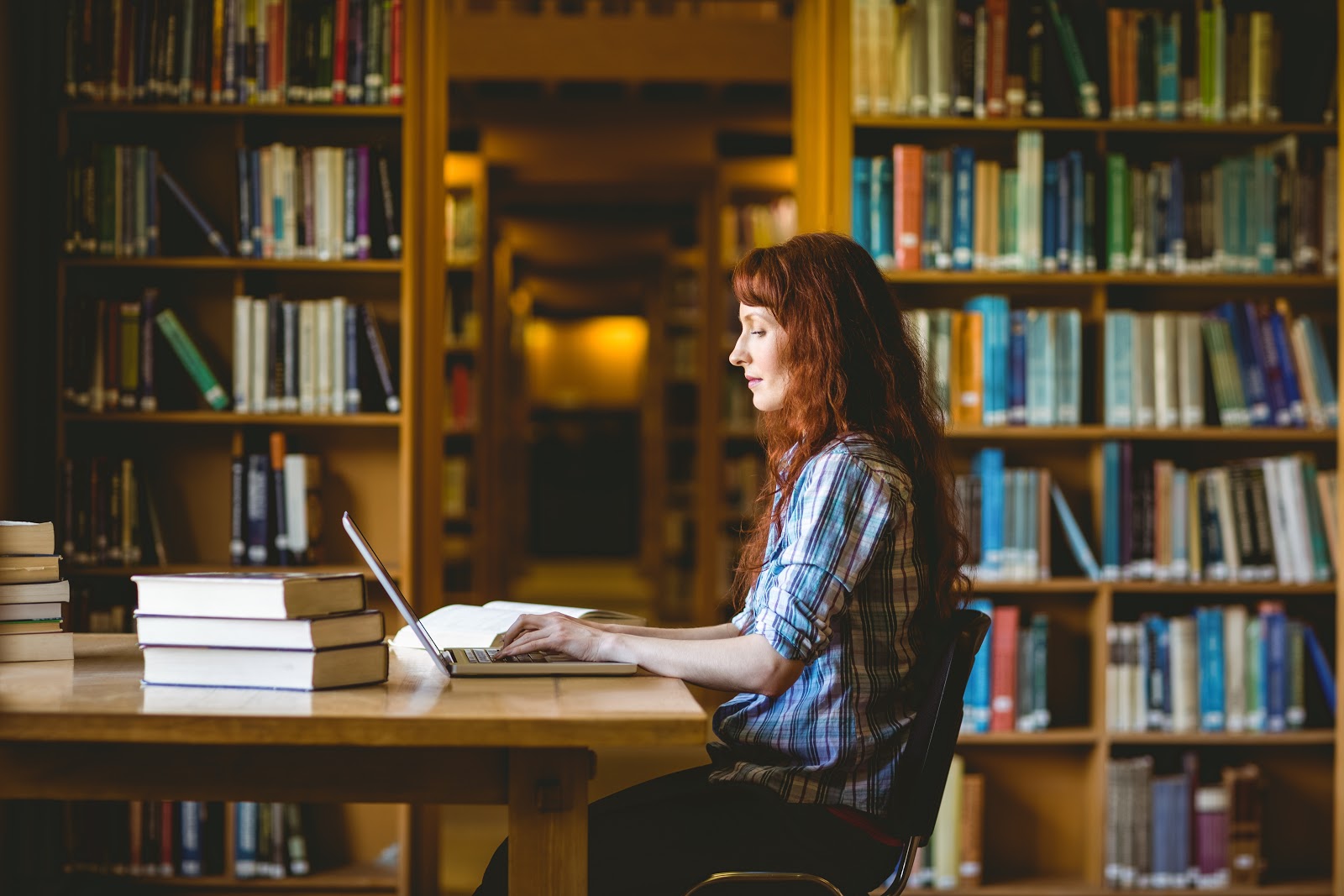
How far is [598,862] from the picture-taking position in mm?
1440

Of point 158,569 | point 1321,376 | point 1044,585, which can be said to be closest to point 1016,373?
point 1044,585

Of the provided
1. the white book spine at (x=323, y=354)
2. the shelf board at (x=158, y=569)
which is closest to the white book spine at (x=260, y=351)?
the white book spine at (x=323, y=354)

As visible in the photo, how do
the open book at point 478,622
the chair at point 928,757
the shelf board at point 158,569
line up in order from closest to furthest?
1. the chair at point 928,757
2. the open book at point 478,622
3. the shelf board at point 158,569

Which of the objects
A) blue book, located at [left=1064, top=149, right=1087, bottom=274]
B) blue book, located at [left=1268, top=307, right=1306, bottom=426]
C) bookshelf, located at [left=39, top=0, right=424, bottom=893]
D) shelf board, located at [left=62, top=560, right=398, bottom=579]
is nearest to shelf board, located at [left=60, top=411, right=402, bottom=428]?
bookshelf, located at [left=39, top=0, right=424, bottom=893]

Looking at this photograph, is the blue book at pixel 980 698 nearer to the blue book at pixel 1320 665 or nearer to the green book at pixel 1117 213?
the blue book at pixel 1320 665

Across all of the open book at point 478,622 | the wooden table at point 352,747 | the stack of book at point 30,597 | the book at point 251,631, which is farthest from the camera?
the open book at point 478,622

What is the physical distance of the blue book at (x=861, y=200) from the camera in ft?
10.1

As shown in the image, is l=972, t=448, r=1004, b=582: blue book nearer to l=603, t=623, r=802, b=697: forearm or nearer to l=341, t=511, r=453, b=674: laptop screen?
l=603, t=623, r=802, b=697: forearm

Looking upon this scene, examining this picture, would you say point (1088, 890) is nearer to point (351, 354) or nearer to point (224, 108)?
point (351, 354)

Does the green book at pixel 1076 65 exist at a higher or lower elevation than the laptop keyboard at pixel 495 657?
higher

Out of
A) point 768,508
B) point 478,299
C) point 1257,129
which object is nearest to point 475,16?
point 478,299

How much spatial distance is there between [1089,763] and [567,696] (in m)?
2.23

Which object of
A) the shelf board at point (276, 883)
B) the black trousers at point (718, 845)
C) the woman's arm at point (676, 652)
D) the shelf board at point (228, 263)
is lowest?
the shelf board at point (276, 883)

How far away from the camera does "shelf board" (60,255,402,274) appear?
9.80 ft
